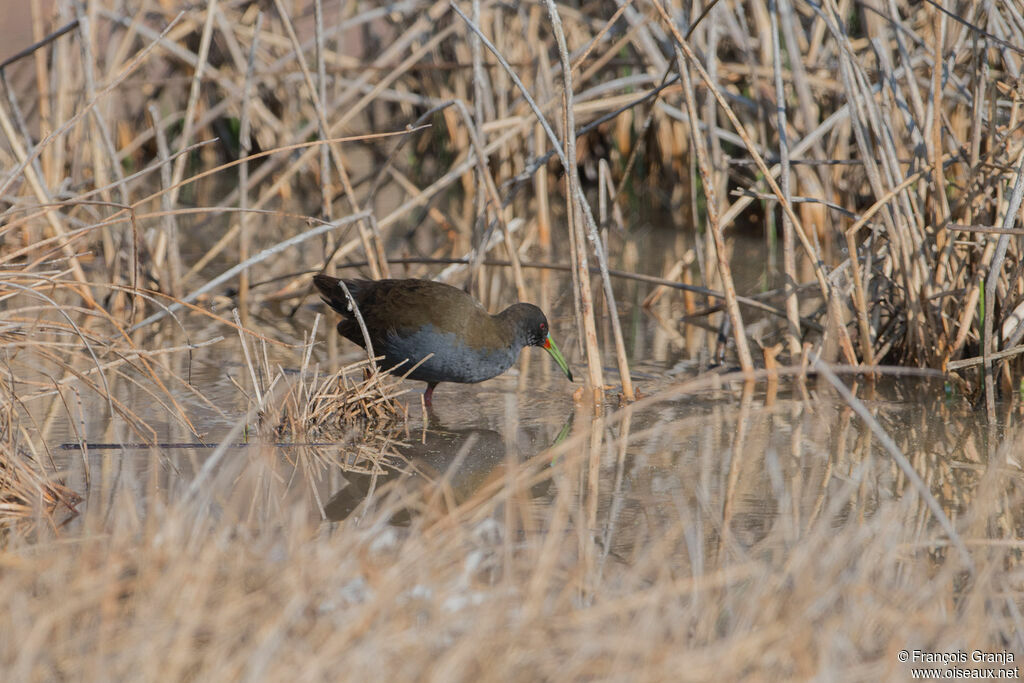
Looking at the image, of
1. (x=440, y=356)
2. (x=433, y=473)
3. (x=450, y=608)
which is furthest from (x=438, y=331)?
(x=450, y=608)

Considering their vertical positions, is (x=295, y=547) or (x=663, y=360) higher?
(x=295, y=547)

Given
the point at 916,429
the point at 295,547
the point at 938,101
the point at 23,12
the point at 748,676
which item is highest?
the point at 23,12

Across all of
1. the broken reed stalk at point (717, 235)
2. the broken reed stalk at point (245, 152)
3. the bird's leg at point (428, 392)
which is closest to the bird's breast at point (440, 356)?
the bird's leg at point (428, 392)

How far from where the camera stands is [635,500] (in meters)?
3.31

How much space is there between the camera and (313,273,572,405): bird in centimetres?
416

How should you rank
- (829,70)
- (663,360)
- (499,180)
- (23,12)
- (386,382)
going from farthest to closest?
(23,12) < (499,180) < (829,70) < (663,360) < (386,382)

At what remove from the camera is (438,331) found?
13.6 feet

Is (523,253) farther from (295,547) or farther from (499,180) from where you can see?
(295,547)

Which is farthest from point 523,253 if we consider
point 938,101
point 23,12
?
point 23,12

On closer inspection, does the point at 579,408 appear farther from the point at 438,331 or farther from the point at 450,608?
the point at 450,608

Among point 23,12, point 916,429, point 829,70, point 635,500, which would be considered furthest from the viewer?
point 23,12

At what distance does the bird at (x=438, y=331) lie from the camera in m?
4.16

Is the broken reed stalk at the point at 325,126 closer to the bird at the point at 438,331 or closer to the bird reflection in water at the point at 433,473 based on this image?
the bird at the point at 438,331

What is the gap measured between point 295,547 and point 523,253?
5.18 m
